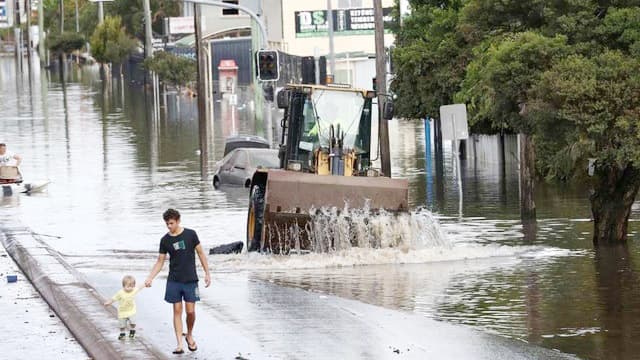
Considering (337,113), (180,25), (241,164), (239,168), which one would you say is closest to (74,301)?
(337,113)

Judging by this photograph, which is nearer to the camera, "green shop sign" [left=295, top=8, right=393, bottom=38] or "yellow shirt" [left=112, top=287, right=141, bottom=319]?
"yellow shirt" [left=112, top=287, right=141, bottom=319]

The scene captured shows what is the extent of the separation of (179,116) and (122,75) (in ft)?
163

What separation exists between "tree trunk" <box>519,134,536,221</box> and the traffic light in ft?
31.3

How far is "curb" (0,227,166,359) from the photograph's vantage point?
13668 mm

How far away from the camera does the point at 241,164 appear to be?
36969 mm

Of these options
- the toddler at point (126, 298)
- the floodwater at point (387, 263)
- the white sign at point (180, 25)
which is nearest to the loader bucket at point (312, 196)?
the floodwater at point (387, 263)

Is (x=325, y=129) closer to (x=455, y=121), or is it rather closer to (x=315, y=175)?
(x=315, y=175)

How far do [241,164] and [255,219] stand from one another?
14261mm

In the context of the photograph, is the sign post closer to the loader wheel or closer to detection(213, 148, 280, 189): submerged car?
detection(213, 148, 280, 189): submerged car

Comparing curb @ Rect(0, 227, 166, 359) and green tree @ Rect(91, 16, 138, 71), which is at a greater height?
green tree @ Rect(91, 16, 138, 71)

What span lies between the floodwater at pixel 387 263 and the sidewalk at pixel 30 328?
865 millimetres

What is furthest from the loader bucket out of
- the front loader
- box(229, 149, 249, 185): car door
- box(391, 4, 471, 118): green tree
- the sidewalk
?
box(229, 149, 249, 185): car door

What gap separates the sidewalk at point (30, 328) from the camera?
46.9ft

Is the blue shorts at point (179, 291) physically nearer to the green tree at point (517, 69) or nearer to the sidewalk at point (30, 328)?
the sidewalk at point (30, 328)
